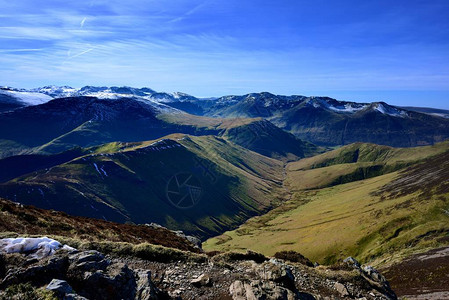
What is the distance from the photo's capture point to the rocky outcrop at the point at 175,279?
21.0m

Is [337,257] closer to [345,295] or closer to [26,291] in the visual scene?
[345,295]

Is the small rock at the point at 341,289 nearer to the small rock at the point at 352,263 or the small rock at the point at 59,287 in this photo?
the small rock at the point at 352,263

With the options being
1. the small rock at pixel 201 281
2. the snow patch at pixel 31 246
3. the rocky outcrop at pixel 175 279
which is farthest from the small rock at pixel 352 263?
the snow patch at pixel 31 246

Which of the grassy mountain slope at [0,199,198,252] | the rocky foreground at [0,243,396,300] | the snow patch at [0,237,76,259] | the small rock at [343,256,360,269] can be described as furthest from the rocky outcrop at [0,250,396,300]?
the grassy mountain slope at [0,199,198,252]

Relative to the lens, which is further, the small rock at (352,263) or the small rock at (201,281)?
the small rock at (352,263)

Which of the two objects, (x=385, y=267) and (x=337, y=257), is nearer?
(x=385, y=267)

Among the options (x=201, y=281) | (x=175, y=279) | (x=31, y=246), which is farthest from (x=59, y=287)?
(x=201, y=281)

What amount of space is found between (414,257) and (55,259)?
351ft

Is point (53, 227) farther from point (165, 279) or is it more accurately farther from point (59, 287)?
point (59, 287)

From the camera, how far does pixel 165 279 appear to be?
2741cm

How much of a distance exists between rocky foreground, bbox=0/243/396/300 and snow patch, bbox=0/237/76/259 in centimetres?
72

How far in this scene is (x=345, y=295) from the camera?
32.1 m

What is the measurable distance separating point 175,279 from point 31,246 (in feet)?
44.8

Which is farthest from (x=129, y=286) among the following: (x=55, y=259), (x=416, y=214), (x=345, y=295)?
(x=416, y=214)
